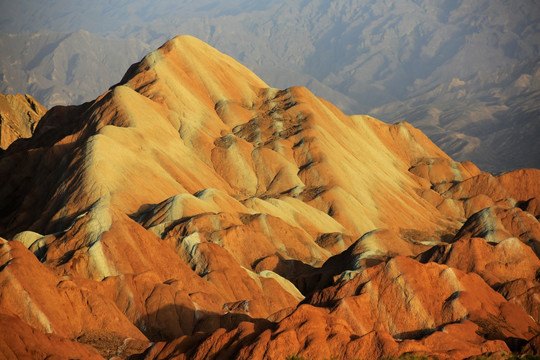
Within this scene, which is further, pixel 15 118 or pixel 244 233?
pixel 15 118

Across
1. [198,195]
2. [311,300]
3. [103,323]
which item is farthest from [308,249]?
[103,323]

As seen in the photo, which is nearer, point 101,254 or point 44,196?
point 101,254

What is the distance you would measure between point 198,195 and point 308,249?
14.6 meters

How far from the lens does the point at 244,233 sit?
90562 millimetres

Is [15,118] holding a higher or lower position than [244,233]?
higher

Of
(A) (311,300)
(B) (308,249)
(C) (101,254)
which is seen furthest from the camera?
(B) (308,249)

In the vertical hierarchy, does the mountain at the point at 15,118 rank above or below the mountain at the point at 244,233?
above

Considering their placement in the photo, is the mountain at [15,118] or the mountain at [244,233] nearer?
the mountain at [244,233]

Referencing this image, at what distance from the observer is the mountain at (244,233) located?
5191 centimetres

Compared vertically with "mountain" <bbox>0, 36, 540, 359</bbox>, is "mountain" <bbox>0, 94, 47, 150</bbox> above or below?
above

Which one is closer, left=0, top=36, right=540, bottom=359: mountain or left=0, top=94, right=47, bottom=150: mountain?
left=0, top=36, right=540, bottom=359: mountain

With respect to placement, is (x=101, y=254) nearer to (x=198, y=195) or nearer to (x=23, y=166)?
(x=198, y=195)

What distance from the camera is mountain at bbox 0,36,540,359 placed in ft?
170

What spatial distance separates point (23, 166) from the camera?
116188mm
